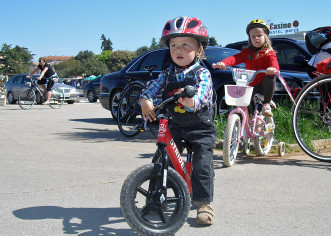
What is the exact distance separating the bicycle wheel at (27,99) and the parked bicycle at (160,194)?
1381 cm

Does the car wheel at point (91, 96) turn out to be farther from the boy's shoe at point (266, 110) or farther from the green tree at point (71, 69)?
the green tree at point (71, 69)

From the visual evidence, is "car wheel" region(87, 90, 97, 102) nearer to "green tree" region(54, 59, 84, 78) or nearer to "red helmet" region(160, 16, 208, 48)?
"red helmet" region(160, 16, 208, 48)

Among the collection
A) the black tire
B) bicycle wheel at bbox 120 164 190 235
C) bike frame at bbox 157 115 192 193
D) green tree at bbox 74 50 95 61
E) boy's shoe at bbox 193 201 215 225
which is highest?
green tree at bbox 74 50 95 61

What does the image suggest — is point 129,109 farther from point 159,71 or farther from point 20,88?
point 20,88

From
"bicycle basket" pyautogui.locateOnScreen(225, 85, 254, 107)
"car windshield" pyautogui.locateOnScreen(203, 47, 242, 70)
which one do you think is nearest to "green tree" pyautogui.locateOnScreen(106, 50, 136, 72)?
"car windshield" pyautogui.locateOnScreen(203, 47, 242, 70)

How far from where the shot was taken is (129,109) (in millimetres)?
7473

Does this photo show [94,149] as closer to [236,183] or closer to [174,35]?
[236,183]

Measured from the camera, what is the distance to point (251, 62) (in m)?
5.31

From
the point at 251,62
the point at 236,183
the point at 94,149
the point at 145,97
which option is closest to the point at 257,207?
the point at 236,183

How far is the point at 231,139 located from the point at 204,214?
194 centimetres

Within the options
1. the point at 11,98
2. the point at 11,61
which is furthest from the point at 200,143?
the point at 11,61

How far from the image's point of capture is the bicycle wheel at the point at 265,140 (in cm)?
529

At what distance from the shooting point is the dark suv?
294 inches

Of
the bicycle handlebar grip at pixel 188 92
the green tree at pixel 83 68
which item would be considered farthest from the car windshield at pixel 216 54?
the green tree at pixel 83 68
